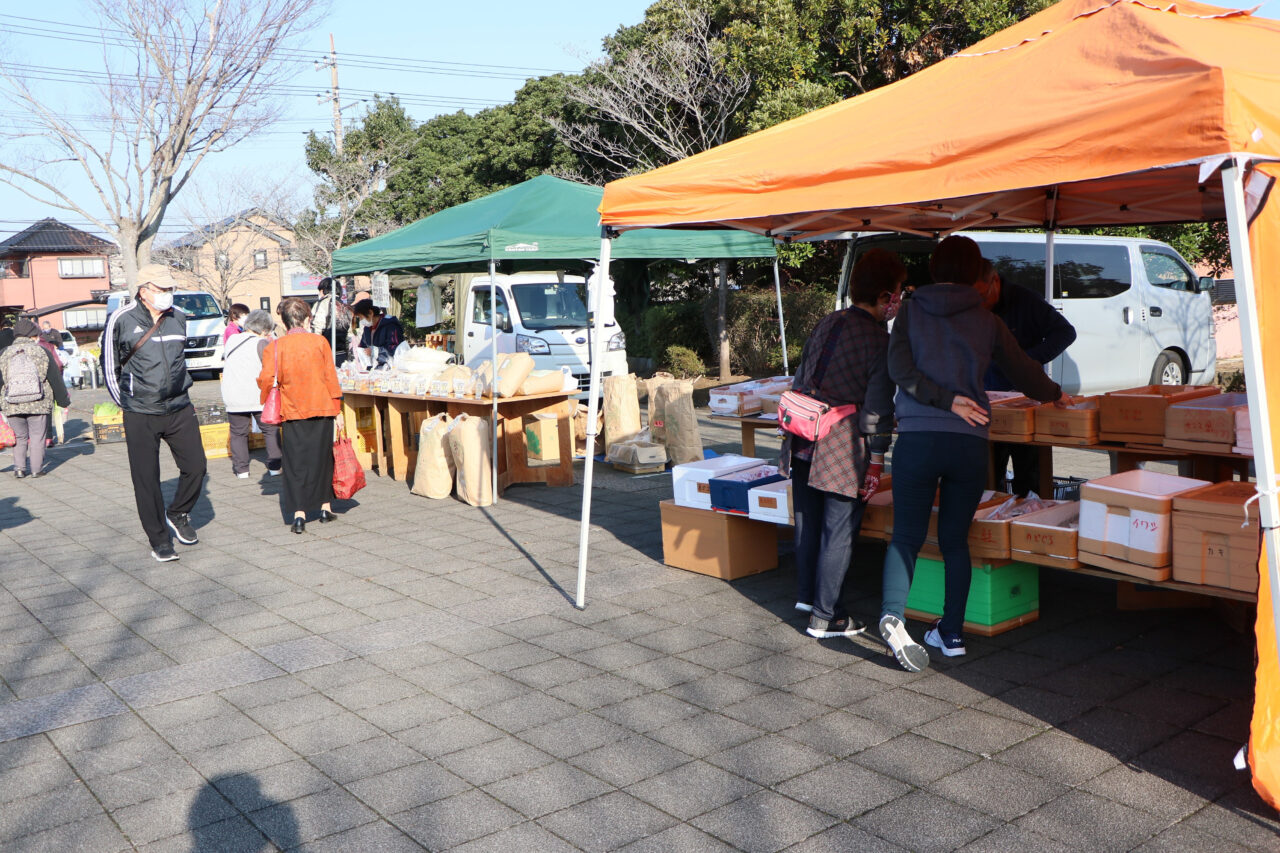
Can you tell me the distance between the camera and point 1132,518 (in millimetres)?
3848

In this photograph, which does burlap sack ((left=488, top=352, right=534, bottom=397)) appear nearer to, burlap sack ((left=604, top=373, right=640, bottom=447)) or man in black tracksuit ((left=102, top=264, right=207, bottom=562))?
burlap sack ((left=604, top=373, right=640, bottom=447))

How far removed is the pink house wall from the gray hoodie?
59742 mm

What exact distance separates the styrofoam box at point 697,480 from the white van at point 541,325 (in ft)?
21.7

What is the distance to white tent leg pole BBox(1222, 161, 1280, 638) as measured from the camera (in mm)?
2898

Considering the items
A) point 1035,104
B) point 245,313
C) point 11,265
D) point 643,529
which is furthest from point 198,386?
point 11,265

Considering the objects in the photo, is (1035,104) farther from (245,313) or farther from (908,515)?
(245,313)

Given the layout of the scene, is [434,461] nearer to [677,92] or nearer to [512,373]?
[512,373]

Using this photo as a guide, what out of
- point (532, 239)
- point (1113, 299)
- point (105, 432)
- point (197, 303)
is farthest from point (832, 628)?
point (197, 303)

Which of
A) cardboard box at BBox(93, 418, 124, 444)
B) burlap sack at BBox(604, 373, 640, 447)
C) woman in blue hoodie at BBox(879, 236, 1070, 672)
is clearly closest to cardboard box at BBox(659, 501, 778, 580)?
woman in blue hoodie at BBox(879, 236, 1070, 672)

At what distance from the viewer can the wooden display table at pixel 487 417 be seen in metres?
9.05

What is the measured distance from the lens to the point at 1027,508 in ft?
15.3

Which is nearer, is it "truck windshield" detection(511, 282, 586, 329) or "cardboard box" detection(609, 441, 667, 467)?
"cardboard box" detection(609, 441, 667, 467)

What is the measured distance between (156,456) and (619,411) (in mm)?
4769

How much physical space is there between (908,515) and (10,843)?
3466mm
